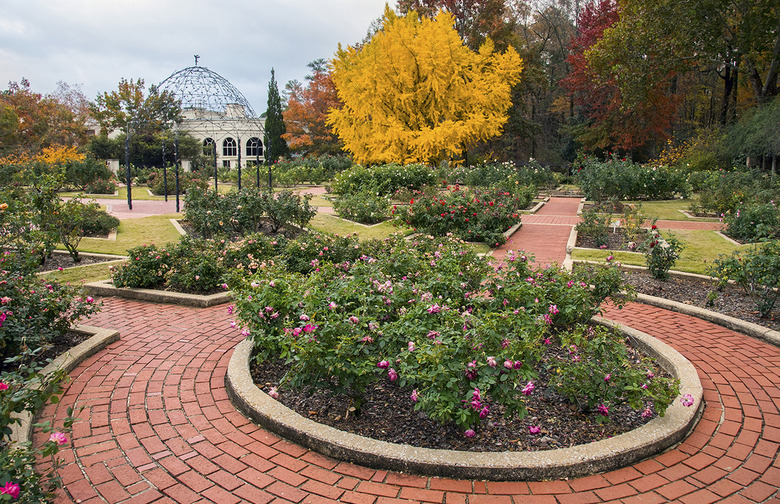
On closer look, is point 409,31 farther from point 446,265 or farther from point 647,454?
point 647,454

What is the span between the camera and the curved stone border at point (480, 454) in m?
2.79

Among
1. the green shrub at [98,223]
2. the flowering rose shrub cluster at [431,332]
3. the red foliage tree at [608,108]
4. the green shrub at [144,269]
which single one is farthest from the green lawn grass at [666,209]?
the green shrub at [98,223]

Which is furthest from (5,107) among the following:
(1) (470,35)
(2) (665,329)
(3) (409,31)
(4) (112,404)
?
(2) (665,329)

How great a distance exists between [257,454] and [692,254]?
8762 mm

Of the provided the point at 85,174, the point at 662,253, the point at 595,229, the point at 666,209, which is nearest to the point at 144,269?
the point at 662,253

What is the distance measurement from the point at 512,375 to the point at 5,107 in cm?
3368

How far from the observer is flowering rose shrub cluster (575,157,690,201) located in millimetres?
15820

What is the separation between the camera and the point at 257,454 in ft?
9.95

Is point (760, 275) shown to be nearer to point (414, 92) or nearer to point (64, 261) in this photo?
point (64, 261)

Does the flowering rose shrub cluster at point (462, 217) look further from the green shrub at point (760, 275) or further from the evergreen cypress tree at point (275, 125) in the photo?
the evergreen cypress tree at point (275, 125)

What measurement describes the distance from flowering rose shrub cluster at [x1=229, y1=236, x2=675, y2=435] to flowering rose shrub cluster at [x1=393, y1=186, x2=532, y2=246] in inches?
213

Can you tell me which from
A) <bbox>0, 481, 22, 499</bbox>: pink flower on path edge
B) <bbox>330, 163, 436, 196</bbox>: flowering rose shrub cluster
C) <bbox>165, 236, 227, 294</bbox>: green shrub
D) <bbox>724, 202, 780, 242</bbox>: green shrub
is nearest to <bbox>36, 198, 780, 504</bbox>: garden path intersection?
<bbox>0, 481, 22, 499</bbox>: pink flower on path edge

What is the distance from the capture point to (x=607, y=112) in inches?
1173

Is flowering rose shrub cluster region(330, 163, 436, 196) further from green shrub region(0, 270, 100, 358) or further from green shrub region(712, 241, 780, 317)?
green shrub region(0, 270, 100, 358)
